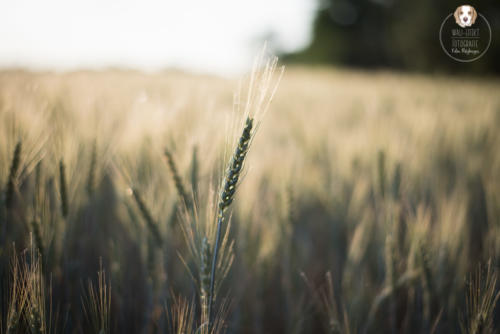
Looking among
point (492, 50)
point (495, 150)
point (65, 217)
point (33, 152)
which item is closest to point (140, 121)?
point (33, 152)

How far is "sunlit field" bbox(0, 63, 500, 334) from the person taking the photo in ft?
1.90

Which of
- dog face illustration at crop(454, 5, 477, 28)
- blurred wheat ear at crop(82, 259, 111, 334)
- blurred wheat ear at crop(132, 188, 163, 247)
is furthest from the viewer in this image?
dog face illustration at crop(454, 5, 477, 28)

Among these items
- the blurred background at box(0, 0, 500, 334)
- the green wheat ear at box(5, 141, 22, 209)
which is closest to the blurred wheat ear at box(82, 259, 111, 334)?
the blurred background at box(0, 0, 500, 334)

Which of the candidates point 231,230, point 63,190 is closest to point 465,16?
point 231,230

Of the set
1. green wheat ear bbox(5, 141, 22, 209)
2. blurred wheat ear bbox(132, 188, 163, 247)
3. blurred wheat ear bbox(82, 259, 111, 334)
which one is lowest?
blurred wheat ear bbox(82, 259, 111, 334)

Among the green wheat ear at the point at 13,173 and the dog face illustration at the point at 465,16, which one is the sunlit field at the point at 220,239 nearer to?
the green wheat ear at the point at 13,173

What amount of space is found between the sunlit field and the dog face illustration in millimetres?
984

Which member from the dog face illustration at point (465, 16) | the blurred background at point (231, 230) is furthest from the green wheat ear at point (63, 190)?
the dog face illustration at point (465, 16)

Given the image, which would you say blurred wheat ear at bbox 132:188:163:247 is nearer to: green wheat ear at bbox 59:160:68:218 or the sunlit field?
the sunlit field

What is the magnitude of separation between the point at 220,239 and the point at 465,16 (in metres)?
2.28

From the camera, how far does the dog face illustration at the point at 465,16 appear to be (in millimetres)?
1819

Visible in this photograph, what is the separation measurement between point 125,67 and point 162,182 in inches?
297

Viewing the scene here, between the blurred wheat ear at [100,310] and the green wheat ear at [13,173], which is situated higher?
the green wheat ear at [13,173]

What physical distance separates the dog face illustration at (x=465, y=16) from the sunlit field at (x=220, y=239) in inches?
38.7
